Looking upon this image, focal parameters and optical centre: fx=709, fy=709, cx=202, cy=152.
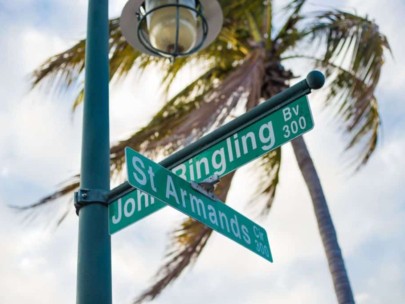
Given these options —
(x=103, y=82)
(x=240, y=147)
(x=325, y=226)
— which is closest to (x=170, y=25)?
(x=103, y=82)

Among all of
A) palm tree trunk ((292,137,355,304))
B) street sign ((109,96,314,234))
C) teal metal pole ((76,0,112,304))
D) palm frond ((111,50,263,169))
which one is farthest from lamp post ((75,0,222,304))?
palm frond ((111,50,263,169))

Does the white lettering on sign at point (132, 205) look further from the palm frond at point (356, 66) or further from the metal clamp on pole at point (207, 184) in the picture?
the palm frond at point (356, 66)

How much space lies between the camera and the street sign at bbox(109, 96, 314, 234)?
3406mm

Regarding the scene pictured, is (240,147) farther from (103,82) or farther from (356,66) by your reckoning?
(356,66)

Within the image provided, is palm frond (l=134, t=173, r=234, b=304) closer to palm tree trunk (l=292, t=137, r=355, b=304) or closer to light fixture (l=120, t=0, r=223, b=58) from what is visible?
palm tree trunk (l=292, t=137, r=355, b=304)

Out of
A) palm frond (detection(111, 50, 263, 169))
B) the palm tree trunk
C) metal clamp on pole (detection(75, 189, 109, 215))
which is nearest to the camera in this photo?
metal clamp on pole (detection(75, 189, 109, 215))

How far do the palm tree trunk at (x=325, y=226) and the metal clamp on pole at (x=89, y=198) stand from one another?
5024 millimetres

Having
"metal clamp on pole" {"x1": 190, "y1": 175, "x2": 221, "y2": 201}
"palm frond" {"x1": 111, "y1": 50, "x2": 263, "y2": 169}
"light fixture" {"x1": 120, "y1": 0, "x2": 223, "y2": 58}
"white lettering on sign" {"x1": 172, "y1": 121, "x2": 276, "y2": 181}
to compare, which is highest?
"palm frond" {"x1": 111, "y1": 50, "x2": 263, "y2": 169}

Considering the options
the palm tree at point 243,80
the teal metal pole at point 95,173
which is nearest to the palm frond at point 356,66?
the palm tree at point 243,80

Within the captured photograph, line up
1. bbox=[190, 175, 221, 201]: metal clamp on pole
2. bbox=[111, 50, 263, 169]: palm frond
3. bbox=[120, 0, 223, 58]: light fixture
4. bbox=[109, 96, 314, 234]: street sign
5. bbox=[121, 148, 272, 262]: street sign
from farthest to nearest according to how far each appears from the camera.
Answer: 1. bbox=[111, 50, 263, 169]: palm frond
2. bbox=[120, 0, 223, 58]: light fixture
3. bbox=[190, 175, 221, 201]: metal clamp on pole
4. bbox=[109, 96, 314, 234]: street sign
5. bbox=[121, 148, 272, 262]: street sign

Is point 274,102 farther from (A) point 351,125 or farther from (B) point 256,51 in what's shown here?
(B) point 256,51

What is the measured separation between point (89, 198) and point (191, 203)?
564mm

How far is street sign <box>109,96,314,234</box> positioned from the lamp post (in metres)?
0.19

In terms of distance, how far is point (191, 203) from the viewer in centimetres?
345
